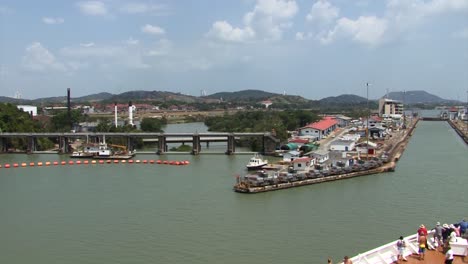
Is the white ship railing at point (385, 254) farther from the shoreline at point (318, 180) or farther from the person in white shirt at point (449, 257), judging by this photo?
the shoreline at point (318, 180)

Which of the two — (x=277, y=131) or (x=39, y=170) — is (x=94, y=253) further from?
(x=277, y=131)

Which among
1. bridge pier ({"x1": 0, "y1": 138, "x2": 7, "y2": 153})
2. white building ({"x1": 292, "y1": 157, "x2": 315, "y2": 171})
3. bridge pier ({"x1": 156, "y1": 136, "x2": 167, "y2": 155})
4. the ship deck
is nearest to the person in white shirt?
the ship deck

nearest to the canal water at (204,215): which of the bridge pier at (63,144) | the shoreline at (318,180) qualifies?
the shoreline at (318,180)

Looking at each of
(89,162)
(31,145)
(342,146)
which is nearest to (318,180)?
(342,146)

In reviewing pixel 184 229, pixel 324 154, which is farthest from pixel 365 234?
pixel 324 154

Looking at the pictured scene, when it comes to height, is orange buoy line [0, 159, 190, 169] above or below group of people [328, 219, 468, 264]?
below

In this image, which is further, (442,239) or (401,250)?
(442,239)

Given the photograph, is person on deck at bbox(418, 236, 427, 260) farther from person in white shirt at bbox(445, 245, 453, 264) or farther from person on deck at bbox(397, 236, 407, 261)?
person in white shirt at bbox(445, 245, 453, 264)

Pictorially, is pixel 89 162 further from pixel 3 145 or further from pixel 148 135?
pixel 3 145
